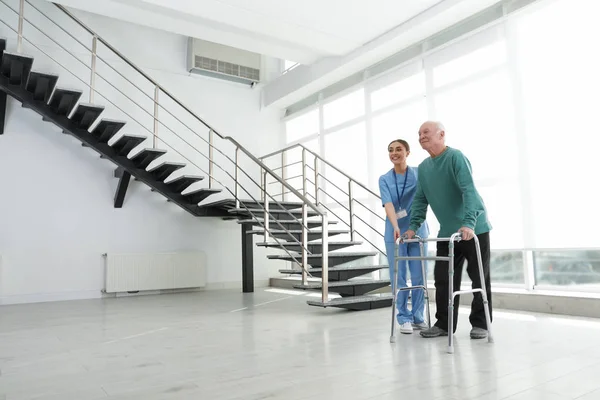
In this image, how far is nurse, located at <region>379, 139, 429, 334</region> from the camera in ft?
10.9

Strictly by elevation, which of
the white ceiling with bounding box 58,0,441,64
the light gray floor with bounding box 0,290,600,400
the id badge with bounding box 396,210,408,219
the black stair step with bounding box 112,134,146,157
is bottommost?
the light gray floor with bounding box 0,290,600,400

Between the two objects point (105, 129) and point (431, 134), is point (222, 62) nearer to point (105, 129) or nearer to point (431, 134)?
point (105, 129)

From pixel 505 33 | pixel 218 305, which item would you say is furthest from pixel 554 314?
pixel 218 305

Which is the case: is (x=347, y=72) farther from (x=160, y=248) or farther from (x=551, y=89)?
(x=160, y=248)

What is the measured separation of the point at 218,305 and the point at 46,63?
3971mm

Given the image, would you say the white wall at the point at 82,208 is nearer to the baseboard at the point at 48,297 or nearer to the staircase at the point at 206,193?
the baseboard at the point at 48,297

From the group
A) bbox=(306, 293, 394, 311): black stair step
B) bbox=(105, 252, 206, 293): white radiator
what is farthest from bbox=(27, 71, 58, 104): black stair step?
bbox=(306, 293, 394, 311): black stair step

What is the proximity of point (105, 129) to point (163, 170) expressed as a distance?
33.0 inches

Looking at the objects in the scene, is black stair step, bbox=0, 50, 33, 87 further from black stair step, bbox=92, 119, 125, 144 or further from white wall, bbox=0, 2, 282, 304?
white wall, bbox=0, 2, 282, 304

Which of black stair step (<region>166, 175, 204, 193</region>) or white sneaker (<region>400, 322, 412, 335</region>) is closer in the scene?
white sneaker (<region>400, 322, 412, 335</region>)

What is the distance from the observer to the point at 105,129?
211 inches

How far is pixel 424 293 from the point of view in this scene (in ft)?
10.7

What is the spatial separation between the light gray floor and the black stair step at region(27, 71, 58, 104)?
242 cm

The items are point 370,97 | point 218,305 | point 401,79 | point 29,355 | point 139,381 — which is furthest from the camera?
point 370,97
